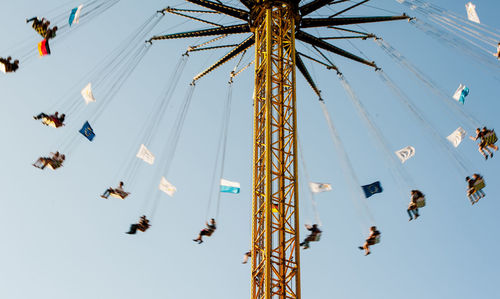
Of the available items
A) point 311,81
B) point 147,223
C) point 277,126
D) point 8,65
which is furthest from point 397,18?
point 8,65

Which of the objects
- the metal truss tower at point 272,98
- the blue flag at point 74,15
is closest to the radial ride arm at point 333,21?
the metal truss tower at point 272,98

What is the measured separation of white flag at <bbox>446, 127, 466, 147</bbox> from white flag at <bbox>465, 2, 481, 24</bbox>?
4.99 meters

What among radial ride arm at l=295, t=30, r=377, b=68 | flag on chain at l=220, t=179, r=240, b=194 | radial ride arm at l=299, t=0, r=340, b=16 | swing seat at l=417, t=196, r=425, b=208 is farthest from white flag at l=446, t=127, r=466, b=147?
flag on chain at l=220, t=179, r=240, b=194

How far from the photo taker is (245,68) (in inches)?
1169

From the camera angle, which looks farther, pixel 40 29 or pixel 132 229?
pixel 40 29

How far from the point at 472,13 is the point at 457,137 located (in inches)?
221

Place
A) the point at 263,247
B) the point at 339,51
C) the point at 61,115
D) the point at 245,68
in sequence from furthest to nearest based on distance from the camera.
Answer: the point at 245,68, the point at 339,51, the point at 61,115, the point at 263,247

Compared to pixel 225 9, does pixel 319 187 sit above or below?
below

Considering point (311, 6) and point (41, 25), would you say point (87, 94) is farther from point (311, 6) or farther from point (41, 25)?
point (311, 6)

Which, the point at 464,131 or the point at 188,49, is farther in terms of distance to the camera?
the point at 188,49

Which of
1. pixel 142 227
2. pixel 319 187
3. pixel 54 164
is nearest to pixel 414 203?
pixel 319 187

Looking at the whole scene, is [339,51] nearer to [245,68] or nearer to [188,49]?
[245,68]

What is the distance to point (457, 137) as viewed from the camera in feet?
79.4

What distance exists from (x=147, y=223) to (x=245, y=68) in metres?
10.7
